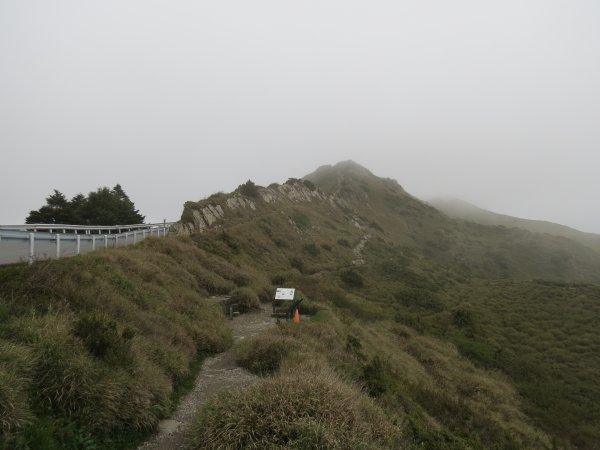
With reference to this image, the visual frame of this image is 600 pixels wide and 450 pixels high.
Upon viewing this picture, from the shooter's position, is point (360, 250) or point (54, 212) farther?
point (360, 250)

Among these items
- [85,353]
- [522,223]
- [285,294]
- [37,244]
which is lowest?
[285,294]

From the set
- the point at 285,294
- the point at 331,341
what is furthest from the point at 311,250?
the point at 331,341

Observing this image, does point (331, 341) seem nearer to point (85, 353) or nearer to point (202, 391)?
point (202, 391)

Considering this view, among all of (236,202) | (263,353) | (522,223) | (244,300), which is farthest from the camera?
(522,223)

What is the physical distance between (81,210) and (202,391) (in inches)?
1477

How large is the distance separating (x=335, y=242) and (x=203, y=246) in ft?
109

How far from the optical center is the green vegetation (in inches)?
1465

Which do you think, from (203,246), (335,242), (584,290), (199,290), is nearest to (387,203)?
(335,242)

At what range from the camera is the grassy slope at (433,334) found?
39.2 ft

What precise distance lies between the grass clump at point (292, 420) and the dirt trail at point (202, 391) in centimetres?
51

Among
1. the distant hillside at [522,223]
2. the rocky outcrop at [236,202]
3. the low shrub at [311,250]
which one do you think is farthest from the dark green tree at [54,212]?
the distant hillside at [522,223]

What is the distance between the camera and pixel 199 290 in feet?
60.1

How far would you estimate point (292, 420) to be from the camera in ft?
18.9


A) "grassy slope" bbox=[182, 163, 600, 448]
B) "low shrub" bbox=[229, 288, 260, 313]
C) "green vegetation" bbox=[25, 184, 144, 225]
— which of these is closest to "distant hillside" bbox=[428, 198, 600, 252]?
"grassy slope" bbox=[182, 163, 600, 448]
